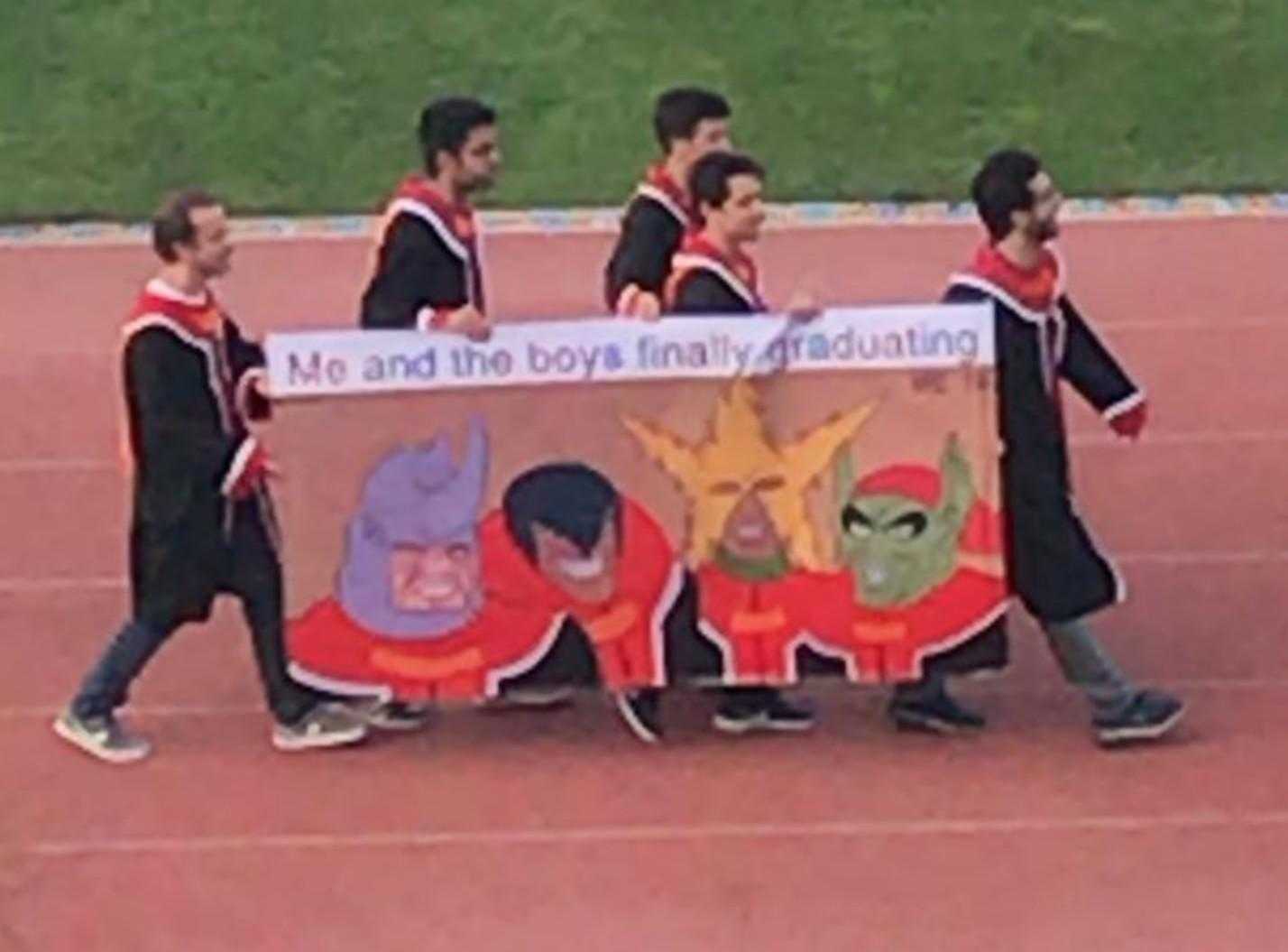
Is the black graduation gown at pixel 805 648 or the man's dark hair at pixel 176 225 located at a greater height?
the man's dark hair at pixel 176 225

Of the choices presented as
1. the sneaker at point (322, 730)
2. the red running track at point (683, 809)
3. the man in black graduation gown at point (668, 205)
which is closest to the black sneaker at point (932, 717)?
the red running track at point (683, 809)

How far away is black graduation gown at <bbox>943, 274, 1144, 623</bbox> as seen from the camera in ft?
33.6

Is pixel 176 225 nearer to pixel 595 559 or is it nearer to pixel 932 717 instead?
pixel 595 559

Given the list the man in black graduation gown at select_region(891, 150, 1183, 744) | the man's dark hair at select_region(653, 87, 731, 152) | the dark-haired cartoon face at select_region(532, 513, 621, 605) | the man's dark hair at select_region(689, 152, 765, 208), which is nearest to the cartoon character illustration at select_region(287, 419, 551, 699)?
the dark-haired cartoon face at select_region(532, 513, 621, 605)

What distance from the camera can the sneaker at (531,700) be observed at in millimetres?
10383

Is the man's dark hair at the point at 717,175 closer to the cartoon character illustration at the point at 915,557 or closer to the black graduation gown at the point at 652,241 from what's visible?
the black graduation gown at the point at 652,241

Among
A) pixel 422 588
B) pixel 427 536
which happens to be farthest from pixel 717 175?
pixel 422 588

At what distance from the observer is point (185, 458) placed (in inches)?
401

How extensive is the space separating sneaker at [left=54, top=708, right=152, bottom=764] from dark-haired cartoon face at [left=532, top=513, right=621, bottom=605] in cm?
123

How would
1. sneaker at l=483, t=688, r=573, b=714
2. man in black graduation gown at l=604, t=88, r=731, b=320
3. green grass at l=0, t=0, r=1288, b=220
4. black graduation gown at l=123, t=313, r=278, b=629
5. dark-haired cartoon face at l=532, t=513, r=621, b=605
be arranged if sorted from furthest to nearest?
green grass at l=0, t=0, r=1288, b=220 → man in black graduation gown at l=604, t=88, r=731, b=320 → sneaker at l=483, t=688, r=573, b=714 → dark-haired cartoon face at l=532, t=513, r=621, b=605 → black graduation gown at l=123, t=313, r=278, b=629

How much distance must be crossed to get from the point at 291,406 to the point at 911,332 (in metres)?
1.66

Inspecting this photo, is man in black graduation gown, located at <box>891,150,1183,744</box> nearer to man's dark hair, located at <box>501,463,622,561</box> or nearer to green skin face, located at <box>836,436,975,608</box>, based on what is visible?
green skin face, located at <box>836,436,975,608</box>

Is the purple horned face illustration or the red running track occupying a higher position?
the purple horned face illustration

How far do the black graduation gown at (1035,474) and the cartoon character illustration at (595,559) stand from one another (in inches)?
36.7
